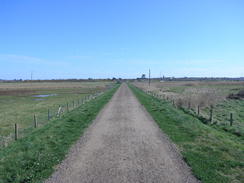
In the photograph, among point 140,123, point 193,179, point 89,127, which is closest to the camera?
point 193,179

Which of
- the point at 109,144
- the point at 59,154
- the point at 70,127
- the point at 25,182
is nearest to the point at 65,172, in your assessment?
the point at 25,182

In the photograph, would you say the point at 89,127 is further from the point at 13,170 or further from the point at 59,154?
the point at 13,170

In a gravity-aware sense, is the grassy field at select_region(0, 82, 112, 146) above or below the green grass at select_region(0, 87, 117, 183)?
below

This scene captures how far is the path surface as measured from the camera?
5.76 metres

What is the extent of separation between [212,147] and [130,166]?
3999mm

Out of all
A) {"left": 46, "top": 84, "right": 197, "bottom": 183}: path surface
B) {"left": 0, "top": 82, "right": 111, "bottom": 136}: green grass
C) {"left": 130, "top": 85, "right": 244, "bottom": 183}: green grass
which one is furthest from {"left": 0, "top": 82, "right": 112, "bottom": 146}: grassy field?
{"left": 130, "top": 85, "right": 244, "bottom": 183}: green grass

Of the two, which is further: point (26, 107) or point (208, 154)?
point (26, 107)

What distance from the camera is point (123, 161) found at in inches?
275

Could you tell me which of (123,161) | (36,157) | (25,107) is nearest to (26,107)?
(25,107)

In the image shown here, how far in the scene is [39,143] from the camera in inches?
372

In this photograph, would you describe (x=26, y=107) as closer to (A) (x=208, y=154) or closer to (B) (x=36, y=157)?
(B) (x=36, y=157)

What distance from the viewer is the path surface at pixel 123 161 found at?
5.76 meters

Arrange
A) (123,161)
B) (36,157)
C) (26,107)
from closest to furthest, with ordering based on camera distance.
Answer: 1. (123,161)
2. (36,157)
3. (26,107)

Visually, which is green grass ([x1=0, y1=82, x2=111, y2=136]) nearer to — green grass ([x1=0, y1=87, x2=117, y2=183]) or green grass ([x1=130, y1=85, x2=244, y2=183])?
green grass ([x1=0, y1=87, x2=117, y2=183])
